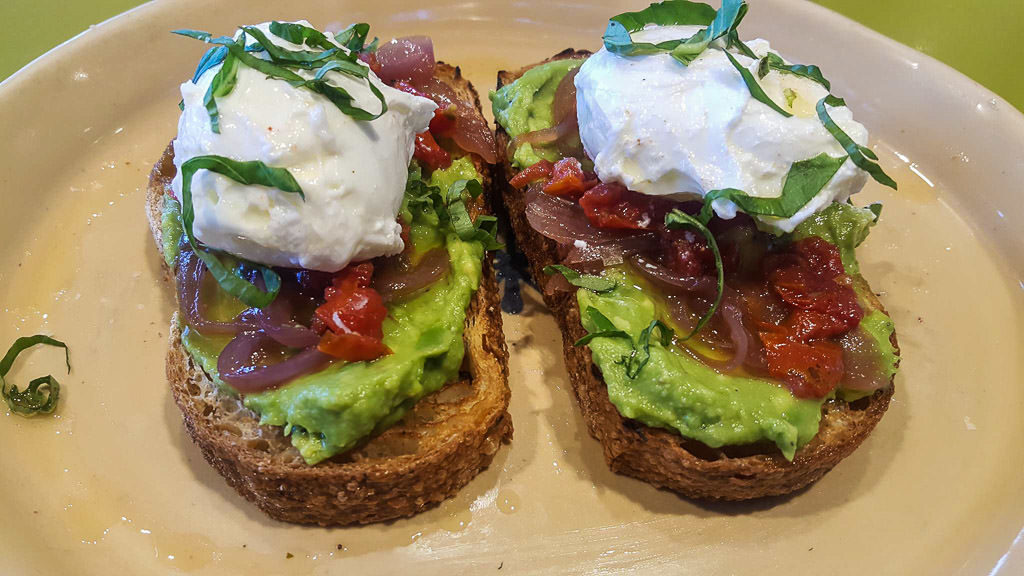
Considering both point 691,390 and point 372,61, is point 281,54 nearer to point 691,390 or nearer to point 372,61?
point 372,61

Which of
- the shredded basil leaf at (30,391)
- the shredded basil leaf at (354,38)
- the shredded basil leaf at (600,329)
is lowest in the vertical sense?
the shredded basil leaf at (30,391)

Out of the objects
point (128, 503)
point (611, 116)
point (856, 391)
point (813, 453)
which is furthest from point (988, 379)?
point (128, 503)

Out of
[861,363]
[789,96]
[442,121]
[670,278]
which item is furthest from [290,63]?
[861,363]

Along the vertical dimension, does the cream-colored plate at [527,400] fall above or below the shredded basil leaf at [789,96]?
below

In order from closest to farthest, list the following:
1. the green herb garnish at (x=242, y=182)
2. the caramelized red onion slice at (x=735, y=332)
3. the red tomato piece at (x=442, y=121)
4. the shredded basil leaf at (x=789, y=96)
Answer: the green herb garnish at (x=242, y=182) < the caramelized red onion slice at (x=735, y=332) < the shredded basil leaf at (x=789, y=96) < the red tomato piece at (x=442, y=121)

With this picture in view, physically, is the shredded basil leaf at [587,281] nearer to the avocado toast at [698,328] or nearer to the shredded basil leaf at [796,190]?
the avocado toast at [698,328]

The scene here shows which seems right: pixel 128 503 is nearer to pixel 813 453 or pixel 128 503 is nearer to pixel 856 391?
pixel 813 453

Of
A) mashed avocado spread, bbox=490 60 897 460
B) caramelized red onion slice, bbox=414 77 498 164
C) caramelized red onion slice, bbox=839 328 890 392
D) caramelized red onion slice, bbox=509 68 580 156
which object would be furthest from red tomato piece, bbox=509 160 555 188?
caramelized red onion slice, bbox=839 328 890 392

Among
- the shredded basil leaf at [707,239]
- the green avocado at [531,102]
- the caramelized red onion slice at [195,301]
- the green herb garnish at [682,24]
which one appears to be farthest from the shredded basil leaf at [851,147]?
the caramelized red onion slice at [195,301]
